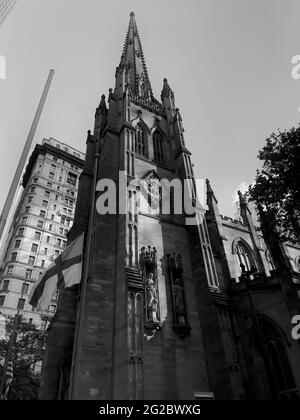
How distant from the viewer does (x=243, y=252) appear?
2966cm

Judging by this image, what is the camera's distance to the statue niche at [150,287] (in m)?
16.0

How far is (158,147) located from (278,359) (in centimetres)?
1997

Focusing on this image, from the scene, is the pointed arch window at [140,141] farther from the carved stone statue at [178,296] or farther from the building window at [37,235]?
the building window at [37,235]

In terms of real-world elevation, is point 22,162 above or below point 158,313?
above

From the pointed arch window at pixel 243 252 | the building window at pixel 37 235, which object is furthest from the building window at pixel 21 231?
the pointed arch window at pixel 243 252

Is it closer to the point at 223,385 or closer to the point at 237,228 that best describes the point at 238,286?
the point at 223,385

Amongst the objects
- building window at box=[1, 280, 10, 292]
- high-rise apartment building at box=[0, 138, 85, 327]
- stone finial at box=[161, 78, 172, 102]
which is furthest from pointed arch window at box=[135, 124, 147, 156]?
building window at box=[1, 280, 10, 292]

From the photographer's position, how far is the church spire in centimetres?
3841

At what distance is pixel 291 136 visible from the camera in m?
18.3

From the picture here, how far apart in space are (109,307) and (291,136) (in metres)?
14.5

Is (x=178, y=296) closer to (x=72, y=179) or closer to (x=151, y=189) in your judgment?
(x=151, y=189)

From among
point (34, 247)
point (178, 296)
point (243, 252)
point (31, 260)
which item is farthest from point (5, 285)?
point (178, 296)

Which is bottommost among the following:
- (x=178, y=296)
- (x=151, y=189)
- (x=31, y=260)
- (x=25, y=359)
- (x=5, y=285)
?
(x=178, y=296)

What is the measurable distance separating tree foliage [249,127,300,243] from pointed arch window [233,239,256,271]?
32.2 ft
